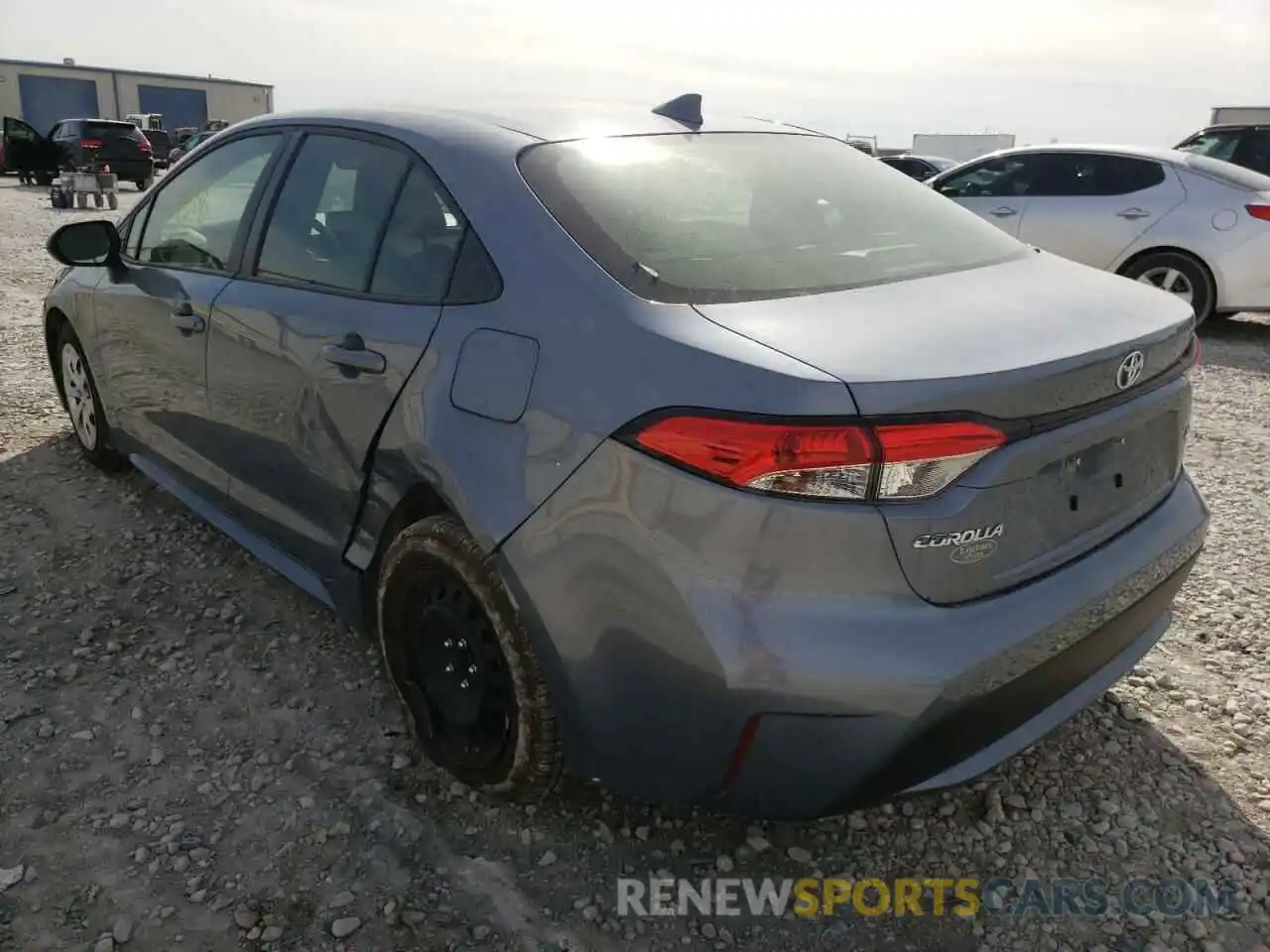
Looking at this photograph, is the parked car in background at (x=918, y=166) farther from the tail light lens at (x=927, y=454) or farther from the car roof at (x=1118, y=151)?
the tail light lens at (x=927, y=454)

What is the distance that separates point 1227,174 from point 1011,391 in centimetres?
732

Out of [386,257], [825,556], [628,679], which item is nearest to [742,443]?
[825,556]

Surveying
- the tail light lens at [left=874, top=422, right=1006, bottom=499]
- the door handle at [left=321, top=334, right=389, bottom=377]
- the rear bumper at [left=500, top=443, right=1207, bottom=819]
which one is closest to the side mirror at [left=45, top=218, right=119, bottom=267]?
the door handle at [left=321, top=334, right=389, bottom=377]

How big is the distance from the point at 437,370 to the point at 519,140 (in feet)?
2.00

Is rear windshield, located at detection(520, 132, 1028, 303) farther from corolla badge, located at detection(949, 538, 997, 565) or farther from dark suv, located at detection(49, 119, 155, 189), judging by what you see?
dark suv, located at detection(49, 119, 155, 189)

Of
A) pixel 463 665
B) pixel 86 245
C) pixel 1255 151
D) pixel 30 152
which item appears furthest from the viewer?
pixel 30 152

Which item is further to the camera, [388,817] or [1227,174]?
[1227,174]

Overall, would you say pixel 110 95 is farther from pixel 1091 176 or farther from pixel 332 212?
pixel 332 212

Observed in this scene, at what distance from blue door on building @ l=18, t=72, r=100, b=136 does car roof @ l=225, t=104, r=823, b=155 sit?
1612 inches

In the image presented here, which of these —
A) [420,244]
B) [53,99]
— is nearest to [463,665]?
[420,244]

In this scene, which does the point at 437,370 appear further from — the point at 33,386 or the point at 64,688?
the point at 33,386

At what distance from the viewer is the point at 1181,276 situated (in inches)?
298

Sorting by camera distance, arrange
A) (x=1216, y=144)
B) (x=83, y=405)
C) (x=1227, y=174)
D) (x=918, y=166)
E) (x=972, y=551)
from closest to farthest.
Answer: (x=972, y=551)
(x=83, y=405)
(x=1227, y=174)
(x=1216, y=144)
(x=918, y=166)

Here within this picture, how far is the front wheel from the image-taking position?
6.86 ft
